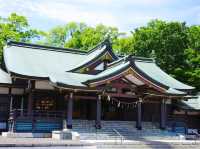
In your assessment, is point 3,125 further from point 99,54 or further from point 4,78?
point 99,54

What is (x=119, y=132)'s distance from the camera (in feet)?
81.7

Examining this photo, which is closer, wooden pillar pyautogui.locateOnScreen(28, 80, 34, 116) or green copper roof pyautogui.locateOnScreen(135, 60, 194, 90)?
wooden pillar pyautogui.locateOnScreen(28, 80, 34, 116)

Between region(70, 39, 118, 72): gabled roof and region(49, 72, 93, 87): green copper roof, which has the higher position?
region(70, 39, 118, 72): gabled roof

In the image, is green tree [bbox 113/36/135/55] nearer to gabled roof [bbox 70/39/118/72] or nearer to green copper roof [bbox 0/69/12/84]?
gabled roof [bbox 70/39/118/72]

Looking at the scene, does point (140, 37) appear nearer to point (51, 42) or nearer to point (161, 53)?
point (161, 53)

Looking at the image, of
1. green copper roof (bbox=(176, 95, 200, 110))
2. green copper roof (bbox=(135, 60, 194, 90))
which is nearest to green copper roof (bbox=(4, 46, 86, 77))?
green copper roof (bbox=(135, 60, 194, 90))

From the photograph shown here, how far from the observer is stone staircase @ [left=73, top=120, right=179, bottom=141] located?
23281 mm

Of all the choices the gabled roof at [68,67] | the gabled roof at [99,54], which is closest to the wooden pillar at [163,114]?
the gabled roof at [68,67]

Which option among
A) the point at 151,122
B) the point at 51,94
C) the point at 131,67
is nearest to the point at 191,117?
the point at 151,122

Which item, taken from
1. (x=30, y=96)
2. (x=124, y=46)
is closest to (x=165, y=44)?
(x=124, y=46)

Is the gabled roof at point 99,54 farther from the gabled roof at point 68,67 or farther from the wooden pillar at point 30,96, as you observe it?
the wooden pillar at point 30,96

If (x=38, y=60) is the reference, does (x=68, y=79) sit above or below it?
below

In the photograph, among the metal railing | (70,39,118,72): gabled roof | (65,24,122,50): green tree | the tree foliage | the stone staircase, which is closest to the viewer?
the stone staircase

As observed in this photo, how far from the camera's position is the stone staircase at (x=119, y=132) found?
76.4 ft
